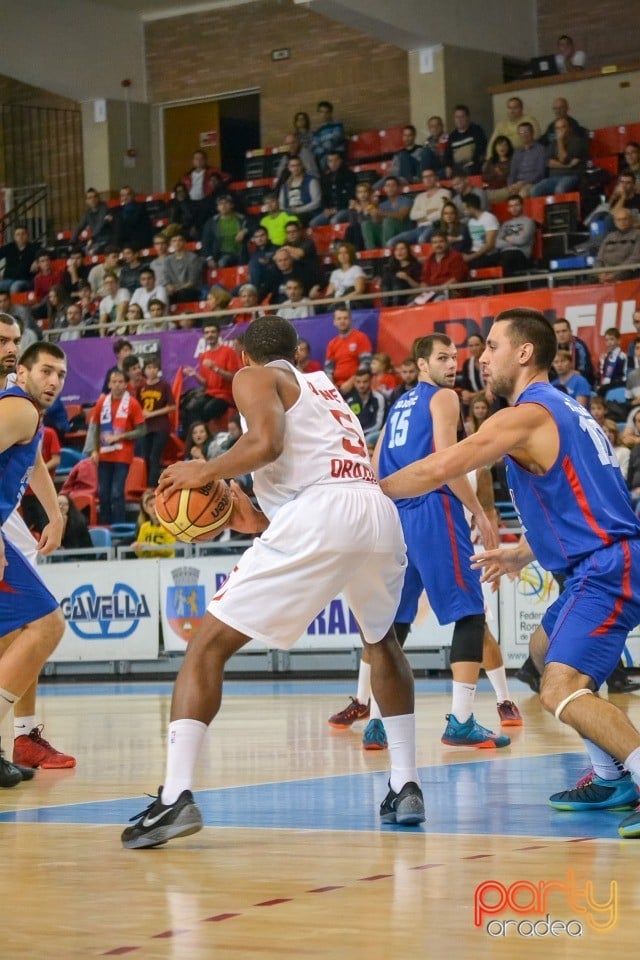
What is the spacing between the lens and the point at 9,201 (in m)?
29.1

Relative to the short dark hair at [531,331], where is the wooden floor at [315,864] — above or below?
below

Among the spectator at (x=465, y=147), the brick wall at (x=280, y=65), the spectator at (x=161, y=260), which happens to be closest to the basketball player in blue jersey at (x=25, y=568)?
the spectator at (x=465, y=147)

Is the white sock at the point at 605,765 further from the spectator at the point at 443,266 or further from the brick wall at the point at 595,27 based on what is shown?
the brick wall at the point at 595,27

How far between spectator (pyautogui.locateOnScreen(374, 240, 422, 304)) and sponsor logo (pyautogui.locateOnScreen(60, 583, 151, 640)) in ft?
18.2

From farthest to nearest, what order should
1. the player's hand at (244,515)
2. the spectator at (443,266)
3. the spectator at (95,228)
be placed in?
the spectator at (95,228)
the spectator at (443,266)
the player's hand at (244,515)

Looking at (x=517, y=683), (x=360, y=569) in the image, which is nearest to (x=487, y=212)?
(x=517, y=683)

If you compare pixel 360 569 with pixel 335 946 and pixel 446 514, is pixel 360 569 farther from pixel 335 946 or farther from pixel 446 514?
pixel 446 514

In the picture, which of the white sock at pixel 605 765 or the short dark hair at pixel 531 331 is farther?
the white sock at pixel 605 765

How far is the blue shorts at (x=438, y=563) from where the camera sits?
28.8 ft

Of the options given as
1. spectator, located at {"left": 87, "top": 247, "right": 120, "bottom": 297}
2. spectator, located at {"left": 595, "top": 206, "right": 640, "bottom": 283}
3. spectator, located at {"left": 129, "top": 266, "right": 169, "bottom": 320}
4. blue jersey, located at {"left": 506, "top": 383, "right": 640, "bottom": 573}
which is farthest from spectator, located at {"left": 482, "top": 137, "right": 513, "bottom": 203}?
blue jersey, located at {"left": 506, "top": 383, "right": 640, "bottom": 573}

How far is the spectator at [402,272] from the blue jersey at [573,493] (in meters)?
13.8

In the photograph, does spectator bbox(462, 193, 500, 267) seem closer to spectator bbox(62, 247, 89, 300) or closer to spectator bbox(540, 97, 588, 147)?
spectator bbox(540, 97, 588, 147)

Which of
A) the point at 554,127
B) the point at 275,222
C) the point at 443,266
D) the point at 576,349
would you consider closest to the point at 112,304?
Answer: the point at 275,222

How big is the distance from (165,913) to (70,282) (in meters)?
21.1
